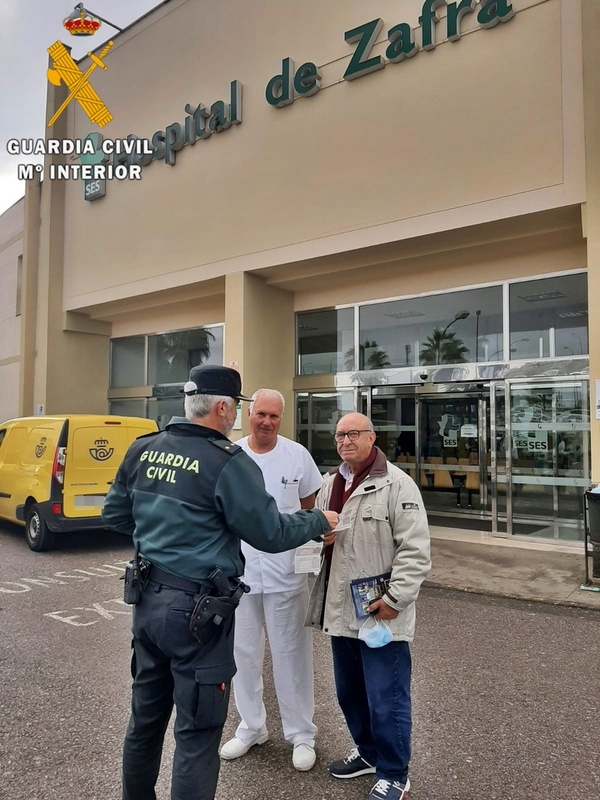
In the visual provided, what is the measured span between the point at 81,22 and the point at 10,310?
7231 mm

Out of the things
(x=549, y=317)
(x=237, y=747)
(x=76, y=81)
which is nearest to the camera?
(x=237, y=747)

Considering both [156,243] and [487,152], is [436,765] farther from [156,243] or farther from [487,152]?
[156,243]

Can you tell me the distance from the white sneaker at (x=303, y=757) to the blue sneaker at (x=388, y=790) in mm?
407

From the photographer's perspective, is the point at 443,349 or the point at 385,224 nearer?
the point at 385,224

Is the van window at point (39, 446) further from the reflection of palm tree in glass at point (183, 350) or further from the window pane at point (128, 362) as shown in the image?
the window pane at point (128, 362)

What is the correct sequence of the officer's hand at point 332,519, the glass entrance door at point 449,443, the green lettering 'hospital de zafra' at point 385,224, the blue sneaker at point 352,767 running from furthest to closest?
the glass entrance door at point 449,443
the green lettering 'hospital de zafra' at point 385,224
the blue sneaker at point 352,767
the officer's hand at point 332,519

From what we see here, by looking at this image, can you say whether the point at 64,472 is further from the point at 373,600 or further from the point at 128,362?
the point at 128,362

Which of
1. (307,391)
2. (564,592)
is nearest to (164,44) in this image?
(307,391)

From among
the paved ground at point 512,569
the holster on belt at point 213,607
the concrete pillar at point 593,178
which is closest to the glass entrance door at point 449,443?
the paved ground at point 512,569

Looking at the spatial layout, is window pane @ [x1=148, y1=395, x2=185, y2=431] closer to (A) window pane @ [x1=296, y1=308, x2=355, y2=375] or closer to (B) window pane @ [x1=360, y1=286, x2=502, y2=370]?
(A) window pane @ [x1=296, y1=308, x2=355, y2=375]

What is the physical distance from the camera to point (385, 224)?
886 cm

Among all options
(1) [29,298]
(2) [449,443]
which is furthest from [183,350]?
(2) [449,443]

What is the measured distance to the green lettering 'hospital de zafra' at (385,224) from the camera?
7.84 m

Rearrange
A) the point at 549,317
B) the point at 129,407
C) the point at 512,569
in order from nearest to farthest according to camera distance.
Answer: the point at 512,569 → the point at 549,317 → the point at 129,407
